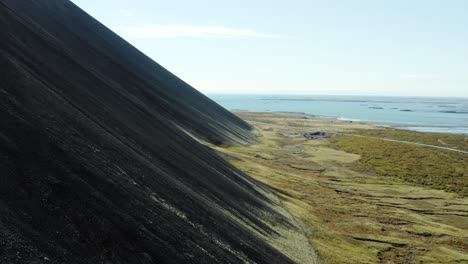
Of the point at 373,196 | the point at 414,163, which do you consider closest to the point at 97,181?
the point at 373,196

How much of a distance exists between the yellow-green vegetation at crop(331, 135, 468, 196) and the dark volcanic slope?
73934 mm

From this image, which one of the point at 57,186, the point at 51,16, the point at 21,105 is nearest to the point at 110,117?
the point at 21,105

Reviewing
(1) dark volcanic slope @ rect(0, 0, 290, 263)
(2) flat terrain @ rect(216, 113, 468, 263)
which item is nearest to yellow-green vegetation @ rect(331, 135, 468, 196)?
(2) flat terrain @ rect(216, 113, 468, 263)

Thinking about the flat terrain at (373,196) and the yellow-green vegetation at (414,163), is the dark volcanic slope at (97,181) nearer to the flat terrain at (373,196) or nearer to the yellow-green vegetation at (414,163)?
the flat terrain at (373,196)

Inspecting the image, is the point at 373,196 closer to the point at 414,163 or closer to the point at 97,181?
the point at 414,163

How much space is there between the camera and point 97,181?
Result: 109 ft

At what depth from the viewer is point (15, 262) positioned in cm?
2070

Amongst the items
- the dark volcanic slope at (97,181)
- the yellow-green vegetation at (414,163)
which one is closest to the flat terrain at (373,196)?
the yellow-green vegetation at (414,163)

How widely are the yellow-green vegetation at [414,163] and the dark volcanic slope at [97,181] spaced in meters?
73.9

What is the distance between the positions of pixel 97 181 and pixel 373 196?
271 feet

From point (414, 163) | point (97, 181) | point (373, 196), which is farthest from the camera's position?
point (414, 163)

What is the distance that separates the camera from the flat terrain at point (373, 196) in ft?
208

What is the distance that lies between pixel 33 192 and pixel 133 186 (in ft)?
37.8

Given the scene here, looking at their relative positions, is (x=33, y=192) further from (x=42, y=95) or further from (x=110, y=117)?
(x=110, y=117)
